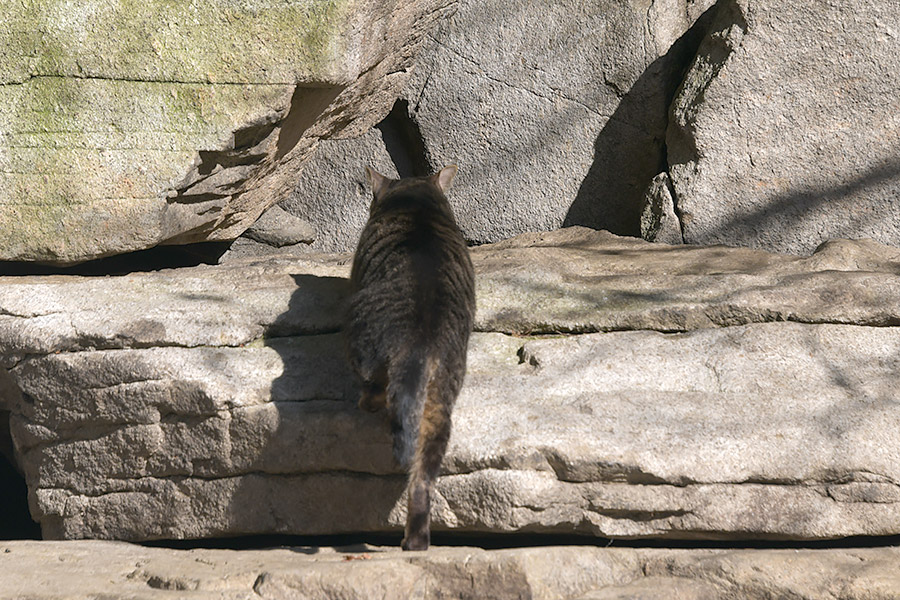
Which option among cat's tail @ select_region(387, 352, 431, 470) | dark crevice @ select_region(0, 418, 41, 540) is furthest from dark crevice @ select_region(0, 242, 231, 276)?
cat's tail @ select_region(387, 352, 431, 470)

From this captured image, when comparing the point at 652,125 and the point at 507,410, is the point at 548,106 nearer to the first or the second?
the point at 652,125

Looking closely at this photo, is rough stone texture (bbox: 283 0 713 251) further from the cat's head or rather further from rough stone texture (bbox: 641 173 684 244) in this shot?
the cat's head

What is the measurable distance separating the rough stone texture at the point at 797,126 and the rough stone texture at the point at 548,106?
1.86ft

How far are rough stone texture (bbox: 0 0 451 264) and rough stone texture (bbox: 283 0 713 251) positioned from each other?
1465mm

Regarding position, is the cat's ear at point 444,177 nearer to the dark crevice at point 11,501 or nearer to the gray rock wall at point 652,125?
the gray rock wall at point 652,125

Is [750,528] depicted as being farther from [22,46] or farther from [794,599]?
[22,46]

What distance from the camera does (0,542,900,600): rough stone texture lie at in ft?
12.1

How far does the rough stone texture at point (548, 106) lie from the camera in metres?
6.52

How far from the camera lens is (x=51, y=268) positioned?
18.9 feet

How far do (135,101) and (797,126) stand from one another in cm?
382

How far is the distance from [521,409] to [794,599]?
1.31 m

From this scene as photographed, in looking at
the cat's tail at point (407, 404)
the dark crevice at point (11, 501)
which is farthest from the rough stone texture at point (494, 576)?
the dark crevice at point (11, 501)

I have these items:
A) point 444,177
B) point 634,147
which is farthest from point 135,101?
point 634,147

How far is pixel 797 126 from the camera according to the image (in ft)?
19.3
